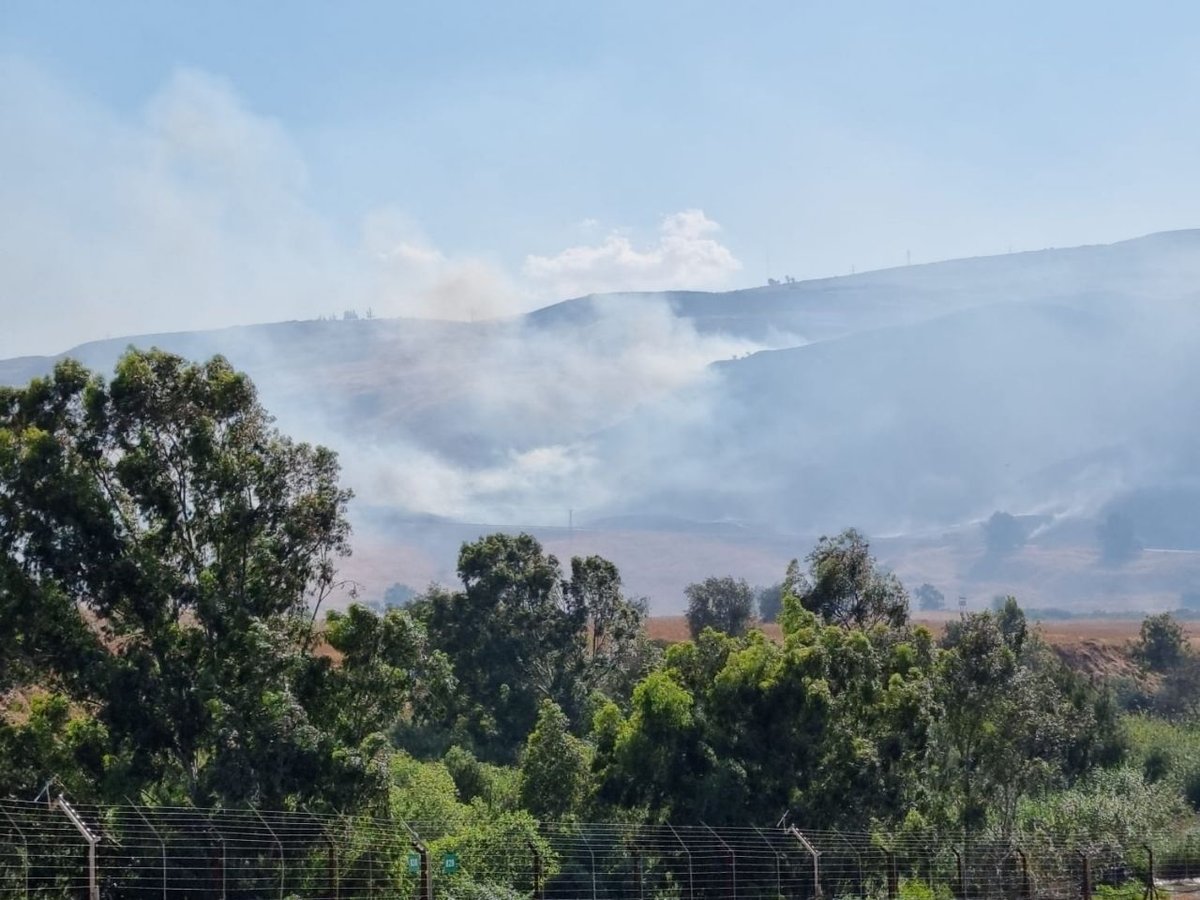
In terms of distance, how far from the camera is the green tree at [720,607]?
311 feet

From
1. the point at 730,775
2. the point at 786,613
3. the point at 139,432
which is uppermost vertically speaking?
the point at 139,432

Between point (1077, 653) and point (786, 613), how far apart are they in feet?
268

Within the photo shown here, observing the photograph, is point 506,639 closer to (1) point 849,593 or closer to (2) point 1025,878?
(1) point 849,593

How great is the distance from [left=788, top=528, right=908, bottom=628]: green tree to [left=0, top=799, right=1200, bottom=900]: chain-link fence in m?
8.64

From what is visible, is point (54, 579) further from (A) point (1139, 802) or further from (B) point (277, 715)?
(A) point (1139, 802)

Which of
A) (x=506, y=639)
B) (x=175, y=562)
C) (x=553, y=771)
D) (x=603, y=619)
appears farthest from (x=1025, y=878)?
(x=603, y=619)

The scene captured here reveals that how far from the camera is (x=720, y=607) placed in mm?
101312

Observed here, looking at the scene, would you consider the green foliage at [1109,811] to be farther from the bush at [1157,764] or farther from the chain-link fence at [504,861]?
the bush at [1157,764]

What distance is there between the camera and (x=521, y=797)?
1561 inches

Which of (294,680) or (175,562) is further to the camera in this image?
(175,562)

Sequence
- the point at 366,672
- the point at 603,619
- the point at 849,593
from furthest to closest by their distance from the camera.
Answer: the point at 603,619
the point at 849,593
the point at 366,672

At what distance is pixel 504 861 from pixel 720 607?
71635mm

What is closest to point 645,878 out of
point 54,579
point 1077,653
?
point 54,579

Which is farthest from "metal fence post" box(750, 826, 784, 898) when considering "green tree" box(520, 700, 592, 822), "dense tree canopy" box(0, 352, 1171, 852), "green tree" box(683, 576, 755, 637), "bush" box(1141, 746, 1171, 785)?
"green tree" box(683, 576, 755, 637)
